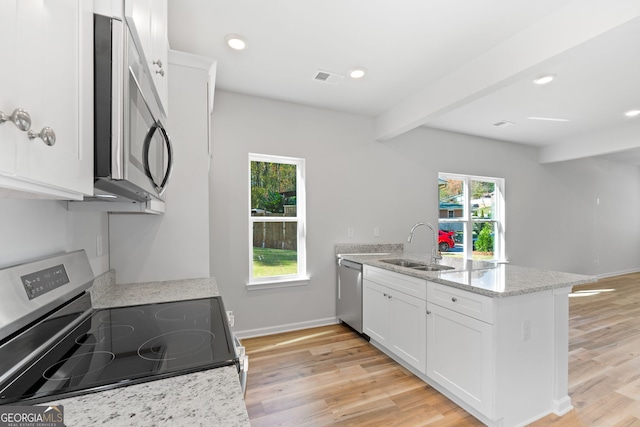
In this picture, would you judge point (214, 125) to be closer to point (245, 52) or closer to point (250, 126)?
point (250, 126)

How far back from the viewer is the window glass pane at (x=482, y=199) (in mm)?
4676

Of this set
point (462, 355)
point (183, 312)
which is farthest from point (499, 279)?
point (183, 312)

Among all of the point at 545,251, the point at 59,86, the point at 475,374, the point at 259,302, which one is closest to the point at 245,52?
the point at 59,86

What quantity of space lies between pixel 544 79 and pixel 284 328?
3.52 meters

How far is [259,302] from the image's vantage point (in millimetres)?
3209

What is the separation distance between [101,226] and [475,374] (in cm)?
242

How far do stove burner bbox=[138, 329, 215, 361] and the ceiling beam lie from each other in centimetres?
246

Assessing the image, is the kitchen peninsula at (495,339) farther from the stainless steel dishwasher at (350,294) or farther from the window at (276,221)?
the window at (276,221)

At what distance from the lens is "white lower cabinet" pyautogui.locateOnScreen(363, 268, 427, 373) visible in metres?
2.28

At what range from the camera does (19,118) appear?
15.6 inches

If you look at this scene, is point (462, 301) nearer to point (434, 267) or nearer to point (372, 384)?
point (434, 267)

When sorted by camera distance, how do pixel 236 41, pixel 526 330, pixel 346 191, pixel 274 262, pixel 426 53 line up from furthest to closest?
pixel 346 191 → pixel 274 262 → pixel 426 53 → pixel 236 41 → pixel 526 330

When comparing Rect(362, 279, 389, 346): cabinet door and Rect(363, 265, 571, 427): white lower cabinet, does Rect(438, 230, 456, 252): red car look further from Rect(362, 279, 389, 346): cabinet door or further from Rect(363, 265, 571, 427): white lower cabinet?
Rect(363, 265, 571, 427): white lower cabinet

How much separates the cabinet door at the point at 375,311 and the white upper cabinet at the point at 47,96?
2494 mm
